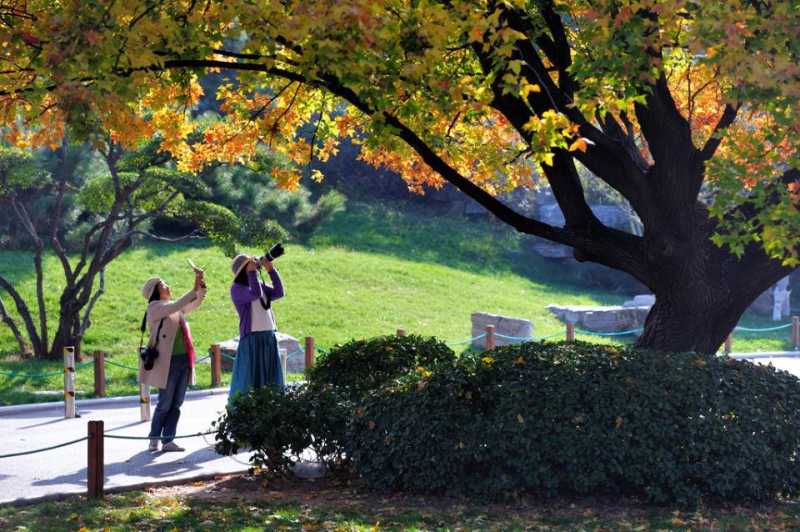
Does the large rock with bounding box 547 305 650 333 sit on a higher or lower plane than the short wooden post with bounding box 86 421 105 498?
higher

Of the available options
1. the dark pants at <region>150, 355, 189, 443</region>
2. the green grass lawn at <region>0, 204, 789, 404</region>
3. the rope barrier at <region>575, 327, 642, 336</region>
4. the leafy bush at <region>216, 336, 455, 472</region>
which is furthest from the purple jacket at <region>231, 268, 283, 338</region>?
the rope barrier at <region>575, 327, 642, 336</region>

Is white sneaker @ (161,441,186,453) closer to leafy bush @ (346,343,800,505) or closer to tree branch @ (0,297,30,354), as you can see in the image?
leafy bush @ (346,343,800,505)

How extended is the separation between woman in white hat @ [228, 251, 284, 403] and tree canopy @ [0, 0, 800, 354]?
1.24 meters

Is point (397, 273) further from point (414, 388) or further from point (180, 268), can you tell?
point (414, 388)

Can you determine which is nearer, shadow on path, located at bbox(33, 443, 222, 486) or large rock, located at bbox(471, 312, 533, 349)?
shadow on path, located at bbox(33, 443, 222, 486)

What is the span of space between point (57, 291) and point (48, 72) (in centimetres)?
1659

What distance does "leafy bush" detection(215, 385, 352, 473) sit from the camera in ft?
30.7

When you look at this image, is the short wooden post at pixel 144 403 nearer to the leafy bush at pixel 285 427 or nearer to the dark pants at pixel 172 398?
the dark pants at pixel 172 398

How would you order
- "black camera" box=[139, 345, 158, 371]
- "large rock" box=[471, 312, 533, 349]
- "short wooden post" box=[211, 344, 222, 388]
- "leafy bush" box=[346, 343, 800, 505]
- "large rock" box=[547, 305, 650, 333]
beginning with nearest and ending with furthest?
"leafy bush" box=[346, 343, 800, 505], "black camera" box=[139, 345, 158, 371], "short wooden post" box=[211, 344, 222, 388], "large rock" box=[471, 312, 533, 349], "large rock" box=[547, 305, 650, 333]

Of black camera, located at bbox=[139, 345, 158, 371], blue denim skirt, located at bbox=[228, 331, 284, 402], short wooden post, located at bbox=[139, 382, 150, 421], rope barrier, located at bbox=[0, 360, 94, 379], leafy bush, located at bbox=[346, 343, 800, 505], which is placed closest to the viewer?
leafy bush, located at bbox=[346, 343, 800, 505]

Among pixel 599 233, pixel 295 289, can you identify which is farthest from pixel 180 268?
pixel 599 233

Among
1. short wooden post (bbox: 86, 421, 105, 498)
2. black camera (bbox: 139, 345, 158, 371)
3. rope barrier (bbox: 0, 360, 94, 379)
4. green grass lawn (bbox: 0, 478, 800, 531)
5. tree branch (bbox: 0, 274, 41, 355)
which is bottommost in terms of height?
green grass lawn (bbox: 0, 478, 800, 531)

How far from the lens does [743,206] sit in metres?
10.5

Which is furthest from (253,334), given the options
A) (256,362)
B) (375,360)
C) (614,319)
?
(614,319)
